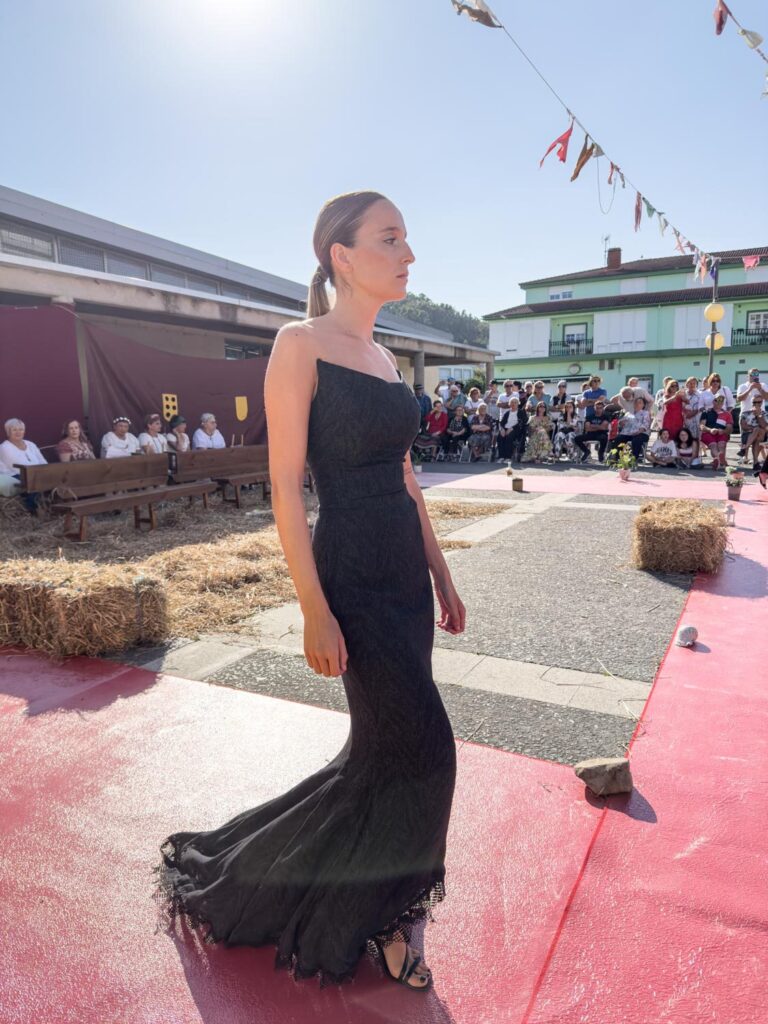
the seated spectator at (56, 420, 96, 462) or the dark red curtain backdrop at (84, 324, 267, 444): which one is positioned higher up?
the dark red curtain backdrop at (84, 324, 267, 444)

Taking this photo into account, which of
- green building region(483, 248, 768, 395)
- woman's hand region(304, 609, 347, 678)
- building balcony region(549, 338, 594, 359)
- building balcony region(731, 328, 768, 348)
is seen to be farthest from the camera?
building balcony region(549, 338, 594, 359)

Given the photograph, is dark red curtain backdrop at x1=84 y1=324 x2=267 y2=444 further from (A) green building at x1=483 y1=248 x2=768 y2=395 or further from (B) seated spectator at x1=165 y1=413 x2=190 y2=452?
(A) green building at x1=483 y1=248 x2=768 y2=395

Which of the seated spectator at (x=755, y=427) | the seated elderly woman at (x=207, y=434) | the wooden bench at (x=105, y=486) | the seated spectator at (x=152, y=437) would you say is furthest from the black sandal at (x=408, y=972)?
the seated spectator at (x=755, y=427)

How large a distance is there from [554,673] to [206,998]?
2.54 m

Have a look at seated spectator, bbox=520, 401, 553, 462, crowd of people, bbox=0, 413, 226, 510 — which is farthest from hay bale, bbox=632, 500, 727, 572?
seated spectator, bbox=520, 401, 553, 462

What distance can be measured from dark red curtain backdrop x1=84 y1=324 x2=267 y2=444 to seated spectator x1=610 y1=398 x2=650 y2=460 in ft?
26.8

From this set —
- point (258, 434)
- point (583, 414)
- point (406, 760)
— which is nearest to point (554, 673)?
point (406, 760)

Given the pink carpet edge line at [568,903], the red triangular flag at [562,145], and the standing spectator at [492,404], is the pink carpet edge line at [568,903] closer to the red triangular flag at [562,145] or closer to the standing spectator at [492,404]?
the red triangular flag at [562,145]

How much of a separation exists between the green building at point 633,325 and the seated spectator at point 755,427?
2539 cm

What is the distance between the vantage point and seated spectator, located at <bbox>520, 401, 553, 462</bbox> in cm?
1678

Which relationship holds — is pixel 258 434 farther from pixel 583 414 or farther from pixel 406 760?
pixel 406 760

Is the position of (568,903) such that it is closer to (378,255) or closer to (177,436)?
(378,255)

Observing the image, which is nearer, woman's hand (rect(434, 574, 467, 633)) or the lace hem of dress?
the lace hem of dress

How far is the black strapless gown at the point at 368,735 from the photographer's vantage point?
66.3 inches
